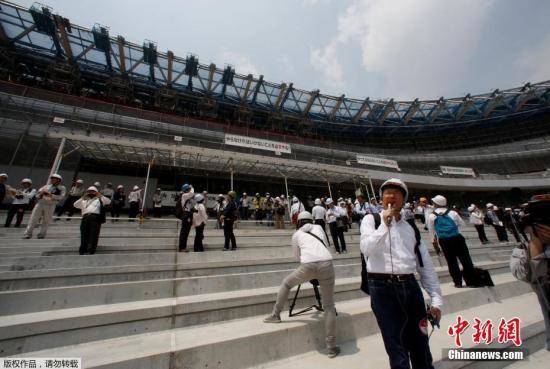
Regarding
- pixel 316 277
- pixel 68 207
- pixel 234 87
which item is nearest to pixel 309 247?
pixel 316 277

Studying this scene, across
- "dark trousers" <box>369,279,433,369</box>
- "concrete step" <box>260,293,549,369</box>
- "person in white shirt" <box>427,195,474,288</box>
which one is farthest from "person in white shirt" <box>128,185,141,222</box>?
"person in white shirt" <box>427,195,474,288</box>

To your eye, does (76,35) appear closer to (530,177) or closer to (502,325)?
(502,325)

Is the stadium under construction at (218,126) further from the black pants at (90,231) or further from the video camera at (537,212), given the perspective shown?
the video camera at (537,212)

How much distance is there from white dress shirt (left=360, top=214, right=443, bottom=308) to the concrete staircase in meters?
1.13

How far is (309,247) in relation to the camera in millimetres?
2980

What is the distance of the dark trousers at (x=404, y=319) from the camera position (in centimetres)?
172

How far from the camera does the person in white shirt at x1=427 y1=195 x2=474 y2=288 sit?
15.0 ft

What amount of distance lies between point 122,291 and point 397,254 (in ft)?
11.7

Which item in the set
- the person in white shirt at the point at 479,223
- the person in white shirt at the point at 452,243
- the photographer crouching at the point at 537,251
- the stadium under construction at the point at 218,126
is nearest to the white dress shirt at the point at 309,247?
the photographer crouching at the point at 537,251

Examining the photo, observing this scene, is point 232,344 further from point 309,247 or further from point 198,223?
point 198,223

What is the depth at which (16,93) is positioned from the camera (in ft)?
52.4

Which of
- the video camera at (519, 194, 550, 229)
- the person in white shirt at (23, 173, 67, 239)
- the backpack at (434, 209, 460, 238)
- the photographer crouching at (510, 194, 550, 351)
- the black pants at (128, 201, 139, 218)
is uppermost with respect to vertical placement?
the black pants at (128, 201, 139, 218)

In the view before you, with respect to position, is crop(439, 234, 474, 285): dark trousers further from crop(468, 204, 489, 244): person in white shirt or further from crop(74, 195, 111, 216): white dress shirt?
crop(74, 195, 111, 216): white dress shirt

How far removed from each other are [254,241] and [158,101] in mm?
23458
